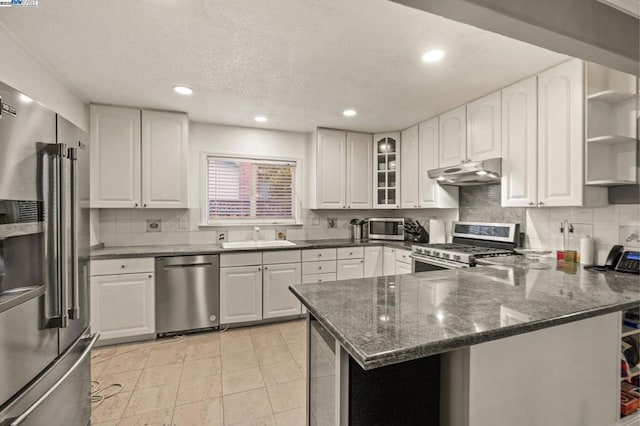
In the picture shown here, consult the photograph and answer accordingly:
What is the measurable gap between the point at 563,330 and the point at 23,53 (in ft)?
11.5

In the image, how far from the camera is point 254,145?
391cm

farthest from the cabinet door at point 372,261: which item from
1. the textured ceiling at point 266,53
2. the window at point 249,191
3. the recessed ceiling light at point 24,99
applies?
the recessed ceiling light at point 24,99

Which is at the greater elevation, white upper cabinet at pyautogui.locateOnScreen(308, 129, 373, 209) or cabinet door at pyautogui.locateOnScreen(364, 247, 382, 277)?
white upper cabinet at pyautogui.locateOnScreen(308, 129, 373, 209)

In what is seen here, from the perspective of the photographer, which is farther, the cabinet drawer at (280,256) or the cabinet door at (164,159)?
the cabinet drawer at (280,256)

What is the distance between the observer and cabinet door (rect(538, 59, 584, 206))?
6.60 feet

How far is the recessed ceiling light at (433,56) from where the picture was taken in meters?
1.99

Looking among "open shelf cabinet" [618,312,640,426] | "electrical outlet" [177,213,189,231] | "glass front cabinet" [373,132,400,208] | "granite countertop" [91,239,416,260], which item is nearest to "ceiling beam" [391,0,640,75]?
"open shelf cabinet" [618,312,640,426]

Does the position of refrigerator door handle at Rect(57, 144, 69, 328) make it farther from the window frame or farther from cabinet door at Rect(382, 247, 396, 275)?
cabinet door at Rect(382, 247, 396, 275)

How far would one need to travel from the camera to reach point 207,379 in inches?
89.7

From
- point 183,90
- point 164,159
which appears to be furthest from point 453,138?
point 164,159

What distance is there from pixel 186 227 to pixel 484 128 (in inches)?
136

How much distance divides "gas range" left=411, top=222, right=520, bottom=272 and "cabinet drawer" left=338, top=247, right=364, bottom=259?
75 cm

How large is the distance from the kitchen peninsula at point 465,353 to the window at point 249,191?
2.55 metres

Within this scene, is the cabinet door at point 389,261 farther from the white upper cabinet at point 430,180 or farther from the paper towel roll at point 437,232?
the white upper cabinet at point 430,180
